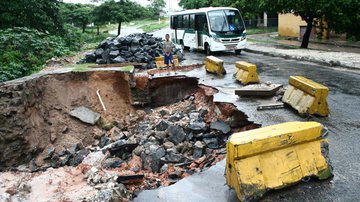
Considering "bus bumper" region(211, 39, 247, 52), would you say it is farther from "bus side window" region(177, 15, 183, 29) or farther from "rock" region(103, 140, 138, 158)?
"rock" region(103, 140, 138, 158)

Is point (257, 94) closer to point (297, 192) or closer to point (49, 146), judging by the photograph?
point (297, 192)

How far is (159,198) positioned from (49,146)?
571 centimetres

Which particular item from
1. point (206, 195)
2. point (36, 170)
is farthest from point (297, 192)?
point (36, 170)

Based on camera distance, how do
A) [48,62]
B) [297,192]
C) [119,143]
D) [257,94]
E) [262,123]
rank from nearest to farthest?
1. [297,192]
2. [262,123]
3. [119,143]
4. [257,94]
5. [48,62]

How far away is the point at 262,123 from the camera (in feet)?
23.5

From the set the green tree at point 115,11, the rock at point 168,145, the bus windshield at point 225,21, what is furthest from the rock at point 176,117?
the green tree at point 115,11

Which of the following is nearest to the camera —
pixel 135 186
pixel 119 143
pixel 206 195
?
pixel 206 195

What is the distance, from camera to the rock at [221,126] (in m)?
7.53

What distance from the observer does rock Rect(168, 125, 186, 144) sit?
25.4 ft

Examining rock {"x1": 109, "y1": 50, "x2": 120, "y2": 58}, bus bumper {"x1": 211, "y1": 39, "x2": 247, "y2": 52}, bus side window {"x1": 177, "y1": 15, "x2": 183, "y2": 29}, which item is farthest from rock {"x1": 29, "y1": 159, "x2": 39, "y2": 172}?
bus side window {"x1": 177, "y1": 15, "x2": 183, "y2": 29}

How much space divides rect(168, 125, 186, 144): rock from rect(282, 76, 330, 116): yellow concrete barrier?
267 centimetres

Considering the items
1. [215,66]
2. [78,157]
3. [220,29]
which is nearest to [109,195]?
[78,157]

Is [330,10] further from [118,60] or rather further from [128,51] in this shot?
[118,60]

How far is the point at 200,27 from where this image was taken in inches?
803
